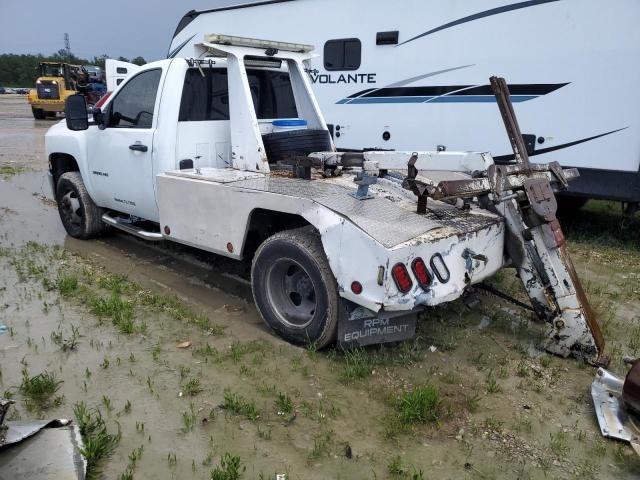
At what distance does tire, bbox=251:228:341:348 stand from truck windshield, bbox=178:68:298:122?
1.83 m

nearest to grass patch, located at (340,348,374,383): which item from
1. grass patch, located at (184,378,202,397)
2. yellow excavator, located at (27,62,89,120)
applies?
grass patch, located at (184,378,202,397)

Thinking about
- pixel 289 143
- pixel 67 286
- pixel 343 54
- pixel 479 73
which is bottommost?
pixel 67 286

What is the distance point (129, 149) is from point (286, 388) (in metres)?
3.20

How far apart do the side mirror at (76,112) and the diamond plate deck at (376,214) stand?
7.72ft

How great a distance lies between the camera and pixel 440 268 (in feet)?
11.5

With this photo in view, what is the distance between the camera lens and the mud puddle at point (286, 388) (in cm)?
291

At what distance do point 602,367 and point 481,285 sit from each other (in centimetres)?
117

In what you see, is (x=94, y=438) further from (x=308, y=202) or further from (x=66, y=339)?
(x=308, y=202)

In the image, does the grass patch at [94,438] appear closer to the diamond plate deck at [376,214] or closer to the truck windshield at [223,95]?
the diamond plate deck at [376,214]

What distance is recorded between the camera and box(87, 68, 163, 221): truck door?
17.6 feet

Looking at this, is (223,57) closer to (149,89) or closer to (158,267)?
(149,89)

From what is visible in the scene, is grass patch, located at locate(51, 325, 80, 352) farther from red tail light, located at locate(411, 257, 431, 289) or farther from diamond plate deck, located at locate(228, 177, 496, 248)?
red tail light, located at locate(411, 257, 431, 289)

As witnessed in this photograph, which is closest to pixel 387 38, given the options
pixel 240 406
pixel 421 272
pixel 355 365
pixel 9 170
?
pixel 421 272

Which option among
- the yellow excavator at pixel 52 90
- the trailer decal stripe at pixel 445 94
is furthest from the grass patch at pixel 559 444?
the yellow excavator at pixel 52 90
